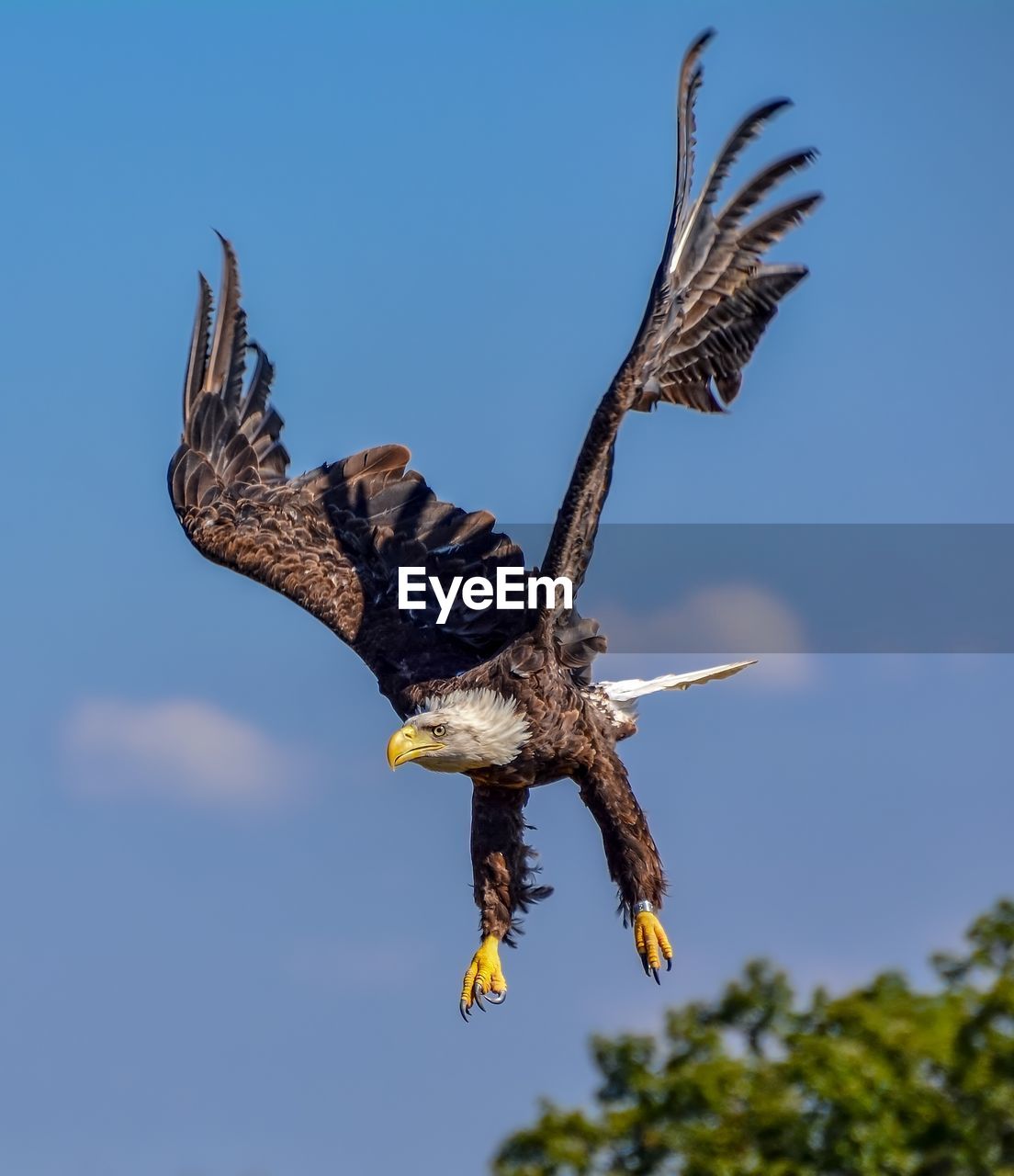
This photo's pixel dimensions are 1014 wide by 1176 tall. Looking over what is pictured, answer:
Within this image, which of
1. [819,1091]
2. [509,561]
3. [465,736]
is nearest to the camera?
[465,736]

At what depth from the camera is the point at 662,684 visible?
17.8 metres

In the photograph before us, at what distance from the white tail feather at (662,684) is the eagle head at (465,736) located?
53.8 inches

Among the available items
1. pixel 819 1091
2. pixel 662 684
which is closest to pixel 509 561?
pixel 662 684

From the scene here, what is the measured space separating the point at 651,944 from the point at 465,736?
1867mm

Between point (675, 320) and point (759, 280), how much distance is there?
0.74m

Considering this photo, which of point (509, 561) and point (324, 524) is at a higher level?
point (324, 524)

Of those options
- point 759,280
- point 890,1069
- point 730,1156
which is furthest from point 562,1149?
point 759,280

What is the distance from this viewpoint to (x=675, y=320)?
A: 15.8m

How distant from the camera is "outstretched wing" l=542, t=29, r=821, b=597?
15.3 m

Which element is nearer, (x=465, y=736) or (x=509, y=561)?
(x=465, y=736)

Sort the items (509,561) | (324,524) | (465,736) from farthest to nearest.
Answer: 1. (324,524)
2. (509,561)
3. (465,736)

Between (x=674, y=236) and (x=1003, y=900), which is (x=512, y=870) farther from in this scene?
(x=1003, y=900)

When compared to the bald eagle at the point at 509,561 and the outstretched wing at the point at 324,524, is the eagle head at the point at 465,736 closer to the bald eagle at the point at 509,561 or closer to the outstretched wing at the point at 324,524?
the bald eagle at the point at 509,561

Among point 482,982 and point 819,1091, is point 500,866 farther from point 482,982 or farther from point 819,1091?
point 819,1091
